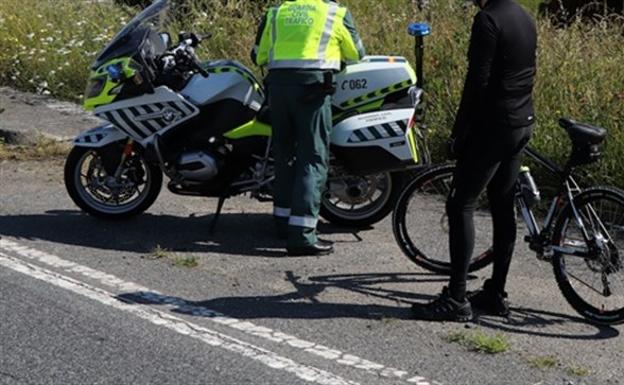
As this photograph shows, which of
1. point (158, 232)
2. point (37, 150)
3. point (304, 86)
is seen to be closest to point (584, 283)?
point (304, 86)

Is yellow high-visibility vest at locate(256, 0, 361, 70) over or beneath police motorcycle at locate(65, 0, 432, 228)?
over

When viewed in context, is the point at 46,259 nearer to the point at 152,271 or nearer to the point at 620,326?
the point at 152,271

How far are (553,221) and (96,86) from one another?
351 cm

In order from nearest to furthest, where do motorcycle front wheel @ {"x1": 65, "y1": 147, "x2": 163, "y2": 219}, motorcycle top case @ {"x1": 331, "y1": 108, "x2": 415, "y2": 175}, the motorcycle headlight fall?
motorcycle top case @ {"x1": 331, "y1": 108, "x2": 415, "y2": 175}, the motorcycle headlight, motorcycle front wheel @ {"x1": 65, "y1": 147, "x2": 163, "y2": 219}

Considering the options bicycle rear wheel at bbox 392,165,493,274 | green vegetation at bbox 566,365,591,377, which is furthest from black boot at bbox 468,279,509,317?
green vegetation at bbox 566,365,591,377

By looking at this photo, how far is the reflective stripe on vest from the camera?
295 inches

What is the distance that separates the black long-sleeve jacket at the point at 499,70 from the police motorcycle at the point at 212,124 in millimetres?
1701

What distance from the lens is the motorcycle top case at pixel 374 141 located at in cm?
788

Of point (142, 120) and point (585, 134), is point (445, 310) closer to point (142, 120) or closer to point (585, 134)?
point (585, 134)

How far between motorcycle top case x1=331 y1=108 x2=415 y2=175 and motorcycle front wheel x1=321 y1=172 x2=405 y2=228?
0.71 feet

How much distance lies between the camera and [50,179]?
9898mm

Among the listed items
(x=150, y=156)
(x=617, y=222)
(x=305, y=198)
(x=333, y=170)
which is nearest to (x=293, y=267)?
(x=305, y=198)

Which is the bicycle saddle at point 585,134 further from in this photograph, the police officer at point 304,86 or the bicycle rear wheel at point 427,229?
the police officer at point 304,86

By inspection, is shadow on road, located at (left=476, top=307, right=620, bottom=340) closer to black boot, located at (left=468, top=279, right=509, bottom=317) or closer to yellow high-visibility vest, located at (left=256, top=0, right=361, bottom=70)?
black boot, located at (left=468, top=279, right=509, bottom=317)
